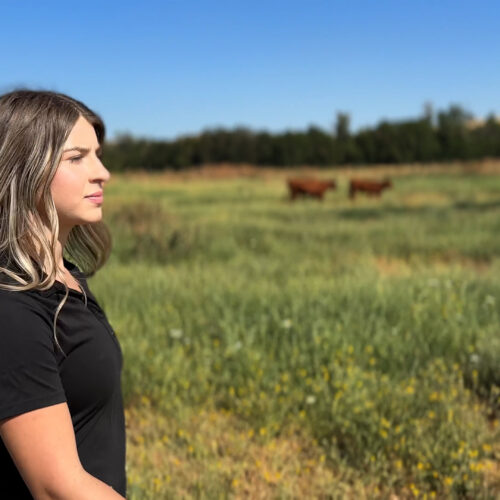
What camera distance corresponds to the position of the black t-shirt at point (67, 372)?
3.84ft

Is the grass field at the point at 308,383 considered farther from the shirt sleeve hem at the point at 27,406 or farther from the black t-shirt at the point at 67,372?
the shirt sleeve hem at the point at 27,406

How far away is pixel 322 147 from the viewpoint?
64.2m

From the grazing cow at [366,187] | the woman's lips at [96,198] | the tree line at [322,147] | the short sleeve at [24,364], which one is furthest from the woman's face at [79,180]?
the tree line at [322,147]

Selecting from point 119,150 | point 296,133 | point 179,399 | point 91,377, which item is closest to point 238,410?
point 179,399

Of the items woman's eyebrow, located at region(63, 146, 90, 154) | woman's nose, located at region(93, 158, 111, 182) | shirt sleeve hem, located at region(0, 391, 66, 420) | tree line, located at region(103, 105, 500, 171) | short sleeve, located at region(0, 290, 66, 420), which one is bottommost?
shirt sleeve hem, located at region(0, 391, 66, 420)

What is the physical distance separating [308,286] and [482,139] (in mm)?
64793

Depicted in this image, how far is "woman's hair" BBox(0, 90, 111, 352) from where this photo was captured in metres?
1.34

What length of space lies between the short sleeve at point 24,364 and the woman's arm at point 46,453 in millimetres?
23

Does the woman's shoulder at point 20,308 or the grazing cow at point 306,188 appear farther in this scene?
the grazing cow at point 306,188

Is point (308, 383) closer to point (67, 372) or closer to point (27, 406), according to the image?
point (67, 372)

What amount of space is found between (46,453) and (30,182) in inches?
22.9

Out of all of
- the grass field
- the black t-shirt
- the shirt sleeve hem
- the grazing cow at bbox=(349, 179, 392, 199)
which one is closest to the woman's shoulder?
the black t-shirt

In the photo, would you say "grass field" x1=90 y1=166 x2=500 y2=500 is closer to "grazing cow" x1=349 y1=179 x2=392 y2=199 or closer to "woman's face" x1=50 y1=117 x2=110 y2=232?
"woman's face" x1=50 y1=117 x2=110 y2=232

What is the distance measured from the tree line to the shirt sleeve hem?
182ft
